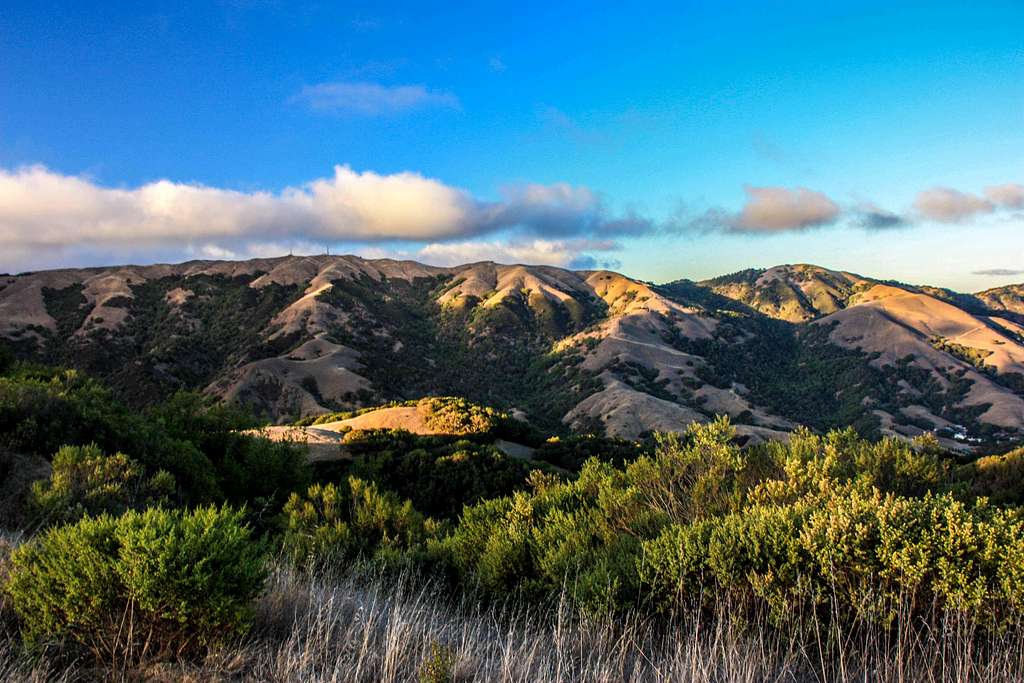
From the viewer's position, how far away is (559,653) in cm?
414

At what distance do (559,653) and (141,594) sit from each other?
3039 millimetres

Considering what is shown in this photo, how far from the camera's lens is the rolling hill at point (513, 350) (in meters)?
91.1

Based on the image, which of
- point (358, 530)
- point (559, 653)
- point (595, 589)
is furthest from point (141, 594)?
point (358, 530)

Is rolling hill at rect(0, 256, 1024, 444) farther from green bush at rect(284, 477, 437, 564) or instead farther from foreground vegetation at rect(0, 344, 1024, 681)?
foreground vegetation at rect(0, 344, 1024, 681)

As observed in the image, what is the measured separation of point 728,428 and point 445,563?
5472 mm

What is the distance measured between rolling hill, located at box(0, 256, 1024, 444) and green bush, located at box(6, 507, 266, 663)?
71310mm

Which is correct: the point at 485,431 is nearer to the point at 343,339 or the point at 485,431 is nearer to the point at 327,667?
the point at 327,667

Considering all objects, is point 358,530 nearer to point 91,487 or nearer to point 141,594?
point 91,487

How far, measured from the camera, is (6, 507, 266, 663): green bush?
4078 mm

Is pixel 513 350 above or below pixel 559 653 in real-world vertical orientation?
below

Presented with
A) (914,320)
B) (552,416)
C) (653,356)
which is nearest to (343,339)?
(552,416)

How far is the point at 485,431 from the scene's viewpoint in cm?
4969

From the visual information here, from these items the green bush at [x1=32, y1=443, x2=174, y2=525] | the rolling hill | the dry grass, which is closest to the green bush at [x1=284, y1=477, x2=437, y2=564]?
the green bush at [x1=32, y1=443, x2=174, y2=525]

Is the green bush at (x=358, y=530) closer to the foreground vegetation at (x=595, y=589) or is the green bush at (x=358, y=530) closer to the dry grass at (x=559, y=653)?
the foreground vegetation at (x=595, y=589)
